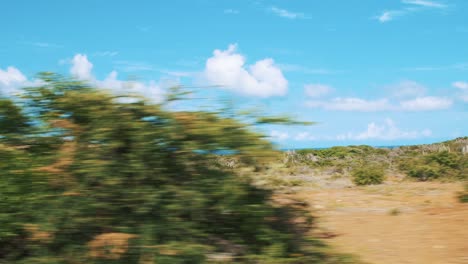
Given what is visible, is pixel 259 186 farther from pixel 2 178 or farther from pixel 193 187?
pixel 2 178

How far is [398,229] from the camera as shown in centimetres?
836

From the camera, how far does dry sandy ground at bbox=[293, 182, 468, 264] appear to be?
269 inches

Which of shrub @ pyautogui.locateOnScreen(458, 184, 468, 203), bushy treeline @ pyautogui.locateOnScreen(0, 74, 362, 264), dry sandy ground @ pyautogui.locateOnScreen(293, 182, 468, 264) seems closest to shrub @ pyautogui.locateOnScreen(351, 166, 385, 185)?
dry sandy ground @ pyautogui.locateOnScreen(293, 182, 468, 264)

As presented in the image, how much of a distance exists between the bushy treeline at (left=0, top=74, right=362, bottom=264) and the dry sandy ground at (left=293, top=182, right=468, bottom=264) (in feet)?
4.17

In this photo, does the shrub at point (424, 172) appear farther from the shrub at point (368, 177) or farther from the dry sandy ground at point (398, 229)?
the dry sandy ground at point (398, 229)

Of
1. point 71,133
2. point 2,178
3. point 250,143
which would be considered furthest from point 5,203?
point 250,143

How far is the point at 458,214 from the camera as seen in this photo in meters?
9.23

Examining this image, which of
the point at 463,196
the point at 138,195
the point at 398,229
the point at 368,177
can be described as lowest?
the point at 398,229

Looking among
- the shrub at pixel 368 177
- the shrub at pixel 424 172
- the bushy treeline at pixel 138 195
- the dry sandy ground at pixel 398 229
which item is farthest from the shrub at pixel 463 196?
the shrub at pixel 424 172

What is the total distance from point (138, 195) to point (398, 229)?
4.65m

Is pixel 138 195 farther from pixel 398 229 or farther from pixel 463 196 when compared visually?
pixel 463 196

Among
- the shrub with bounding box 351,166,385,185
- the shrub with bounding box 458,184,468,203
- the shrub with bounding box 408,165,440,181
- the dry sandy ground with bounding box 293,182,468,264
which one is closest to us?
the dry sandy ground with bounding box 293,182,468,264

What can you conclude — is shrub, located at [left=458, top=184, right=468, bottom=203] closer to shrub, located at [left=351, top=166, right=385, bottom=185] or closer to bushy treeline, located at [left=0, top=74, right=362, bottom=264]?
bushy treeline, located at [left=0, top=74, right=362, bottom=264]

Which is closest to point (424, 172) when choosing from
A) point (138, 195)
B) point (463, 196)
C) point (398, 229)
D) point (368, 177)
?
point (368, 177)
